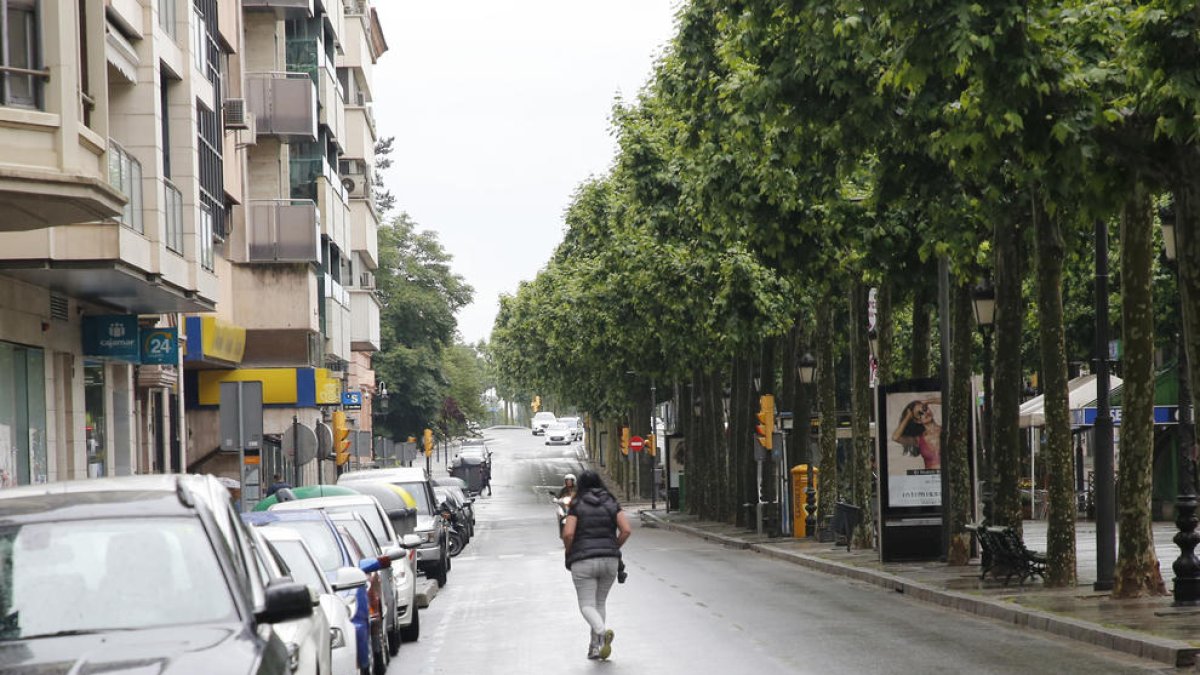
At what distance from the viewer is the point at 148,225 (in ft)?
89.6

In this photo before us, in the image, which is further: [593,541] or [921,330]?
Answer: [921,330]

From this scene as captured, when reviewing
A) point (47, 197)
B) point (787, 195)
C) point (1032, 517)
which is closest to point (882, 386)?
point (787, 195)

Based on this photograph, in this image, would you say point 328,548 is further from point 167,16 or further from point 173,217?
point 167,16

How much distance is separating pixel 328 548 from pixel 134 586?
A: 28.7ft

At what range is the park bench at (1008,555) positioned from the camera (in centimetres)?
2436

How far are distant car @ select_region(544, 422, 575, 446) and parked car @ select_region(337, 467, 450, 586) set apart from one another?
126 metres

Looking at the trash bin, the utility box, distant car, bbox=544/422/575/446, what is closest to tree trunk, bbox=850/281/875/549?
the trash bin

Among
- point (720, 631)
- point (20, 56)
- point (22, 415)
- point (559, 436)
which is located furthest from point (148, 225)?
point (559, 436)

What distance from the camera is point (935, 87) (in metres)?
20.0

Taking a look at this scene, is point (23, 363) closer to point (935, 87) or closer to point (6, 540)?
point (935, 87)

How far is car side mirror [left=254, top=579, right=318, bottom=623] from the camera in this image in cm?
758

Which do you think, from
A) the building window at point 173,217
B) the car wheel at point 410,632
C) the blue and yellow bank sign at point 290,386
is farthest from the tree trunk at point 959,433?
the blue and yellow bank sign at point 290,386

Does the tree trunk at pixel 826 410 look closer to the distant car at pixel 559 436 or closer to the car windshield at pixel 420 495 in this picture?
the car windshield at pixel 420 495

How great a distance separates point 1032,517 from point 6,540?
5005 centimetres
